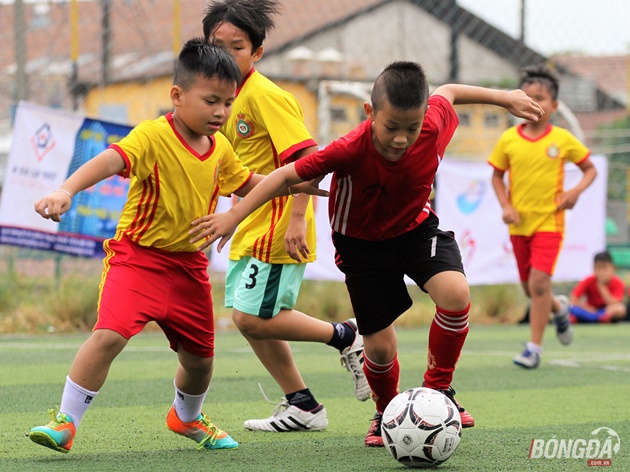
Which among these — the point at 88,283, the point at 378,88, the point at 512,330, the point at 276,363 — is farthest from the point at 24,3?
the point at 378,88

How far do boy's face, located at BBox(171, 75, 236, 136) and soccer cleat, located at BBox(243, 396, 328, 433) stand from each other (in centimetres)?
149

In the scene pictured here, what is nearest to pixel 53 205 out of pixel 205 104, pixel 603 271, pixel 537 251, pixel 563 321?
pixel 205 104

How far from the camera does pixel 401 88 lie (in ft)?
13.1

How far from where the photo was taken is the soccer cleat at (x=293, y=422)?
16.3 ft

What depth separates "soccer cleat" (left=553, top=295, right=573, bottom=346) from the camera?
860 centimetres

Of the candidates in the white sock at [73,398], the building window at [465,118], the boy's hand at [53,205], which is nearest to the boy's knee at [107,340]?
the white sock at [73,398]

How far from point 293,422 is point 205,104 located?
163 centimetres

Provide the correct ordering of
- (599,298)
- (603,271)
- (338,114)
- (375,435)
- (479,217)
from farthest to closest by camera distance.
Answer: (338,114), (599,298), (603,271), (479,217), (375,435)

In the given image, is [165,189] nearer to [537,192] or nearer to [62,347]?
[537,192]

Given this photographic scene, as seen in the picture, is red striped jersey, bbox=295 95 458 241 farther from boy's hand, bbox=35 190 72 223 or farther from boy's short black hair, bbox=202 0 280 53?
boy's short black hair, bbox=202 0 280 53

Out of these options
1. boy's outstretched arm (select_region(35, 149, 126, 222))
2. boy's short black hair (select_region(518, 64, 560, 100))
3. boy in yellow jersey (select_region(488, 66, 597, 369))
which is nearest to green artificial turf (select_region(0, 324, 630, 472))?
boy in yellow jersey (select_region(488, 66, 597, 369))

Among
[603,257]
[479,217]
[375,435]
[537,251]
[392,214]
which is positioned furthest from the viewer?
[603,257]

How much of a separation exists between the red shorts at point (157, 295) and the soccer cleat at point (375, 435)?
787 mm

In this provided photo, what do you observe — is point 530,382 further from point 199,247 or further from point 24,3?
point 24,3
